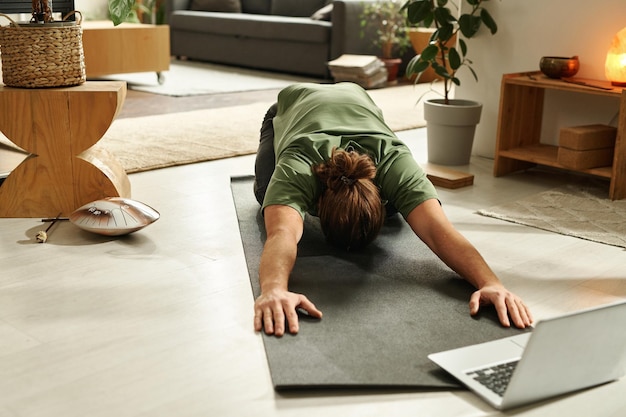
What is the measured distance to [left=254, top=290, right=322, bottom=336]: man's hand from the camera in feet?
6.00

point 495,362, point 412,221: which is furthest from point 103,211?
point 495,362

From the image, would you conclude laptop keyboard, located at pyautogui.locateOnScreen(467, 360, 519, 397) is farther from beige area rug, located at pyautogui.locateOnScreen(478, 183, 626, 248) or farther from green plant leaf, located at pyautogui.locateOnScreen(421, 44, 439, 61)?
green plant leaf, located at pyautogui.locateOnScreen(421, 44, 439, 61)

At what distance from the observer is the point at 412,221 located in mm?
2240

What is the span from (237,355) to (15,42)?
57.7 inches

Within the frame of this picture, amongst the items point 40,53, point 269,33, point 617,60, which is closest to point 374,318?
point 40,53

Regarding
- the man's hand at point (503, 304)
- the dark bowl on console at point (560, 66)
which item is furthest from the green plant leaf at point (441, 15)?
the man's hand at point (503, 304)

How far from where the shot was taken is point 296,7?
289 inches

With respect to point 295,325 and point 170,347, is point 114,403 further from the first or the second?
point 295,325

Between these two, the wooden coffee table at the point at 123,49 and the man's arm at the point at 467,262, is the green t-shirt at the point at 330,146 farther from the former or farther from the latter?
the wooden coffee table at the point at 123,49

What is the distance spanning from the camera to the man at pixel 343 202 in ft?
6.32

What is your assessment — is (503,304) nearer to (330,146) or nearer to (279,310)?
(279,310)

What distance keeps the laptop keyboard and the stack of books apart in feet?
14.7

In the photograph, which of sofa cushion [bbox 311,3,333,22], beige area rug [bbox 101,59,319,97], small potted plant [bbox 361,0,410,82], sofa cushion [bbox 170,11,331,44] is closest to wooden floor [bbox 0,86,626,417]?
beige area rug [bbox 101,59,319,97]

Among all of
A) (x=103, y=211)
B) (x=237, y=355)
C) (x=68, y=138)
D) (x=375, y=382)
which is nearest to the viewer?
(x=375, y=382)
